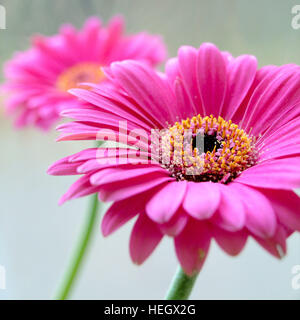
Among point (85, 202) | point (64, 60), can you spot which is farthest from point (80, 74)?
point (85, 202)

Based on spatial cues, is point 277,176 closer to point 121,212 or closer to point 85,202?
point 121,212

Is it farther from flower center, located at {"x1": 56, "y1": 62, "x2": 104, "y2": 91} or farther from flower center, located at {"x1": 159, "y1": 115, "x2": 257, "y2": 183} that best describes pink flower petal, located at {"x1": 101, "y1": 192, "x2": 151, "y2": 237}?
flower center, located at {"x1": 56, "y1": 62, "x2": 104, "y2": 91}

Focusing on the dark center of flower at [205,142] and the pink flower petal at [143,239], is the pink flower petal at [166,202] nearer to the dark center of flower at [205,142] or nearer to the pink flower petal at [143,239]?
the pink flower petal at [143,239]

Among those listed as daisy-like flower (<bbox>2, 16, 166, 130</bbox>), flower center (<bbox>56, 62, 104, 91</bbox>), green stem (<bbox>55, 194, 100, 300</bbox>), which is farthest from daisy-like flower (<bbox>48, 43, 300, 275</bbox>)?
flower center (<bbox>56, 62, 104, 91</bbox>)

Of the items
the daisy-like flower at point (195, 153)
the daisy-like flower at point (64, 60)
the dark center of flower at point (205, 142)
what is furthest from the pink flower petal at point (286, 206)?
the daisy-like flower at point (64, 60)

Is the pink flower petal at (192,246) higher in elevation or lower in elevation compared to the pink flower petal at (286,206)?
lower
